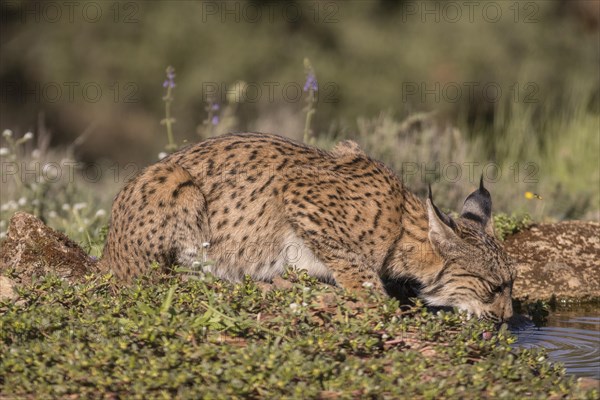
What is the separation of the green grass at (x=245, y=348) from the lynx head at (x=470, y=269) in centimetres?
57

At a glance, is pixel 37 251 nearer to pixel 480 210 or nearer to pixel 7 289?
pixel 7 289

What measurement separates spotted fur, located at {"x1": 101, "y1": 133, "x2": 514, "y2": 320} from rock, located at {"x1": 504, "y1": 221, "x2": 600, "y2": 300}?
4.76 ft

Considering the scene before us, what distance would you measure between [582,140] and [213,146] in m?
6.80

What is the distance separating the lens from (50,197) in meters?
11.9

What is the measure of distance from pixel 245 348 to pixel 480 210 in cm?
279

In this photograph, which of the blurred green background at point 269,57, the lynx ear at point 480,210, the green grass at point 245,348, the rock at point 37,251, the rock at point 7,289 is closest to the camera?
the green grass at point 245,348

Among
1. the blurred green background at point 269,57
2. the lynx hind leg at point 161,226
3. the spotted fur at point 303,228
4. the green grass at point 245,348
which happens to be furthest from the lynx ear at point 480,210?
the blurred green background at point 269,57

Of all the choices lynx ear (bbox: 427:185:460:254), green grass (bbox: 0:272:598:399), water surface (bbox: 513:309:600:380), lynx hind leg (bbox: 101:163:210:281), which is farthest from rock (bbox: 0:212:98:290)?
water surface (bbox: 513:309:600:380)

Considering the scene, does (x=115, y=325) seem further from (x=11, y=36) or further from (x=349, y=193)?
(x=11, y=36)

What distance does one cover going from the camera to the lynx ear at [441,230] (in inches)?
287

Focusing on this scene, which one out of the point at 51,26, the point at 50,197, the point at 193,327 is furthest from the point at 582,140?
the point at 51,26

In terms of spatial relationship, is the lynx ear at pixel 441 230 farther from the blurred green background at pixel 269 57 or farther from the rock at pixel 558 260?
the blurred green background at pixel 269 57

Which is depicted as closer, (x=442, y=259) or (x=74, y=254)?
(x=442, y=259)

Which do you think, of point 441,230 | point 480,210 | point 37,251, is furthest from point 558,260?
point 37,251
